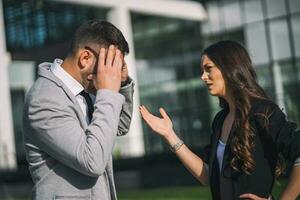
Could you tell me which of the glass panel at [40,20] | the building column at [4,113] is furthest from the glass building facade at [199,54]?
the building column at [4,113]

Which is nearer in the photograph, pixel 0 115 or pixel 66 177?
pixel 66 177

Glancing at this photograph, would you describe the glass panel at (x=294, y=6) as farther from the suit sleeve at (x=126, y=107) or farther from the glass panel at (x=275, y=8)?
the suit sleeve at (x=126, y=107)

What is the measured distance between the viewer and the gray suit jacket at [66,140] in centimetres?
229

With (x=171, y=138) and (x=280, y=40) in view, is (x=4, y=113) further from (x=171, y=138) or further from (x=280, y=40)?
(x=171, y=138)

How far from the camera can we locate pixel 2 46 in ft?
92.0

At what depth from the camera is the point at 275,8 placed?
28.6 metres

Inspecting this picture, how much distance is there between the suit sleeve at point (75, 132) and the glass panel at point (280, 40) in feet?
86.5

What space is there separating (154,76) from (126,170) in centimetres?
1140

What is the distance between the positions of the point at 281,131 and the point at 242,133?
20 cm

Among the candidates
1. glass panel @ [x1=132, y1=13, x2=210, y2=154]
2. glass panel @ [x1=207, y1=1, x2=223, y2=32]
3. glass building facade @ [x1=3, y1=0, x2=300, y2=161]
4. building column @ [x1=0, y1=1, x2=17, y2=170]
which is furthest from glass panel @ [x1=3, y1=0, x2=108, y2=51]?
glass panel @ [x1=207, y1=1, x2=223, y2=32]

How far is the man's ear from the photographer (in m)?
2.46

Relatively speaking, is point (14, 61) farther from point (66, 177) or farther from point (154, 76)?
point (66, 177)

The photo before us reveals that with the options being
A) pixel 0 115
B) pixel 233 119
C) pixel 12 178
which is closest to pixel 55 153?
pixel 233 119

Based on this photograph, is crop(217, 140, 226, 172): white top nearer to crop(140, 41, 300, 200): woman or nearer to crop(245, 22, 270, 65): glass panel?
crop(140, 41, 300, 200): woman
